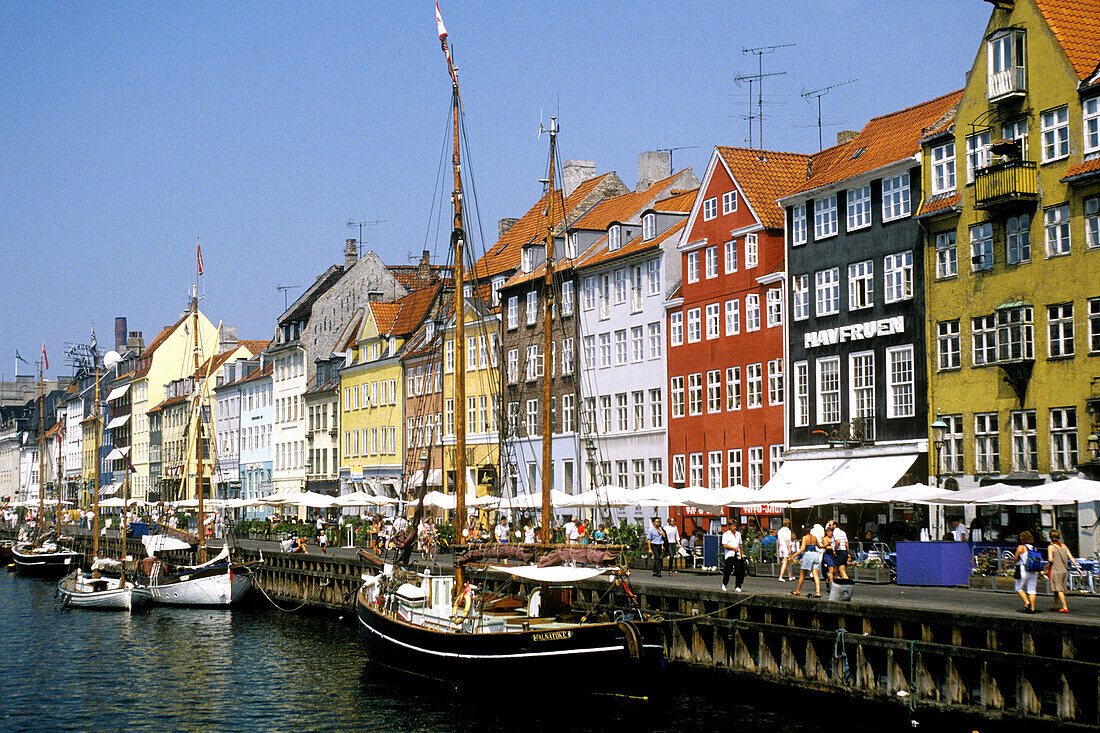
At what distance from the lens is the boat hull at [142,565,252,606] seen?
60.5 m

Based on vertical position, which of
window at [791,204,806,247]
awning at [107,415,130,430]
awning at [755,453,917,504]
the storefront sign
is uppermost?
window at [791,204,806,247]

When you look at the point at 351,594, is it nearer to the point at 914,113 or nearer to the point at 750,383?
the point at 750,383

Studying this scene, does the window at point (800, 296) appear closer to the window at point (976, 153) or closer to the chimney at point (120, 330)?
the window at point (976, 153)

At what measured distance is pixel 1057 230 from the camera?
46.1m

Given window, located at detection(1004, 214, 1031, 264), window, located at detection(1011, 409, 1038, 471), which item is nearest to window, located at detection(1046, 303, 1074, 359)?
window, located at detection(1004, 214, 1031, 264)

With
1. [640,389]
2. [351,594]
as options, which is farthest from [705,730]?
[640,389]

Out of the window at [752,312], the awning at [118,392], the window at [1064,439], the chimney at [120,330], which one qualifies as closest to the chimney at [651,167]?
the window at [752,312]

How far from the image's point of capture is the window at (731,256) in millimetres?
63219

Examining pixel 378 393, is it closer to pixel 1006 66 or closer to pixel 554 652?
pixel 1006 66

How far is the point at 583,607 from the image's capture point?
40.9 m

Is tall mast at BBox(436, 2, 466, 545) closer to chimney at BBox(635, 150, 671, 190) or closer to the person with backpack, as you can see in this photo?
the person with backpack

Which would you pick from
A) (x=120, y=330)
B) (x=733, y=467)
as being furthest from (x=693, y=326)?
(x=120, y=330)

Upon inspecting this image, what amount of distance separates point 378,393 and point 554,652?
66695 millimetres

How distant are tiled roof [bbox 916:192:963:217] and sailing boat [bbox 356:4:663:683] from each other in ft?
50.0
